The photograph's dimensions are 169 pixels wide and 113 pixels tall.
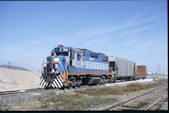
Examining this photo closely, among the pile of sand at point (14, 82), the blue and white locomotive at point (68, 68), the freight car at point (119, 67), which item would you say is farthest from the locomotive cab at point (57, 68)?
→ the freight car at point (119, 67)

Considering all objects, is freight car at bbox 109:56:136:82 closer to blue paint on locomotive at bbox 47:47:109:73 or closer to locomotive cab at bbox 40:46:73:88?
blue paint on locomotive at bbox 47:47:109:73

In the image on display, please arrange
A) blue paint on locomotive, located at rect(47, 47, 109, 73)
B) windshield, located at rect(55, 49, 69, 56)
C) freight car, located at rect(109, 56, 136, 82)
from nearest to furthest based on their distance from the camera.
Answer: blue paint on locomotive, located at rect(47, 47, 109, 73) → windshield, located at rect(55, 49, 69, 56) → freight car, located at rect(109, 56, 136, 82)

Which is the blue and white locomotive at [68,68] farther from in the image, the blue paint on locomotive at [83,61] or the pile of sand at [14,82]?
the pile of sand at [14,82]

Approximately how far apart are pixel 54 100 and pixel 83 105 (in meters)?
1.95

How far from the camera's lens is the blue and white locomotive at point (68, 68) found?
16270 millimetres

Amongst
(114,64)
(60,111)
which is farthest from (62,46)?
(114,64)

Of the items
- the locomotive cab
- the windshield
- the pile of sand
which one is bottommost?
the pile of sand

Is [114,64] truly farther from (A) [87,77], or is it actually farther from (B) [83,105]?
(B) [83,105]

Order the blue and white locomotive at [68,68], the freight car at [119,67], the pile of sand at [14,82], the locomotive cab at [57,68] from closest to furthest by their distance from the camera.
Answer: the locomotive cab at [57,68]
the blue and white locomotive at [68,68]
the pile of sand at [14,82]
the freight car at [119,67]

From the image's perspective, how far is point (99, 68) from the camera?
22984 millimetres

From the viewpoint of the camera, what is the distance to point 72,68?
17.4 m

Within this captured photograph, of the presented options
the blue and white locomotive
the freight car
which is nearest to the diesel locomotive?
the blue and white locomotive

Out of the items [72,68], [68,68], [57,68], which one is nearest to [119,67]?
[72,68]

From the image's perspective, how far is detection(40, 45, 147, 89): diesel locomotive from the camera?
53.5 ft
